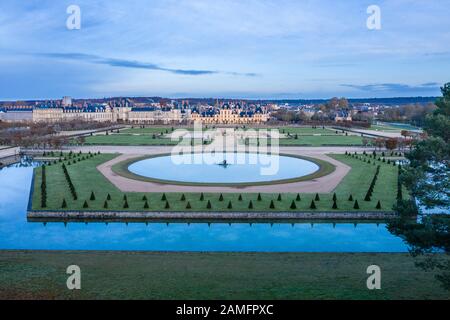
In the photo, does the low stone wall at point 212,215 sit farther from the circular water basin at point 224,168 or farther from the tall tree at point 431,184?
the tall tree at point 431,184

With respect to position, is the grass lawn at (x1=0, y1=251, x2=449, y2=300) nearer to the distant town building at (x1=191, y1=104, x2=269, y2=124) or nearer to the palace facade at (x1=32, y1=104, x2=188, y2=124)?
the distant town building at (x1=191, y1=104, x2=269, y2=124)

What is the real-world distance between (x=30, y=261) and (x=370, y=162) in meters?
28.6

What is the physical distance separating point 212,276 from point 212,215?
7896 mm

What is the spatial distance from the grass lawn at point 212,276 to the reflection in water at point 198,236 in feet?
6.32

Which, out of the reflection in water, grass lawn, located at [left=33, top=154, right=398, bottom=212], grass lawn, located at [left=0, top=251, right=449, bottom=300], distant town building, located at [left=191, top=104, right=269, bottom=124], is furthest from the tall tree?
distant town building, located at [left=191, top=104, right=269, bottom=124]

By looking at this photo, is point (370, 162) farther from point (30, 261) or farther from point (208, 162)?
point (30, 261)

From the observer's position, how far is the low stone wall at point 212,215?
66.7ft

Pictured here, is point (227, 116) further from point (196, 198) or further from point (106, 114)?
point (196, 198)

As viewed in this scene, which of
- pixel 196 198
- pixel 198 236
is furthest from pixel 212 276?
pixel 196 198

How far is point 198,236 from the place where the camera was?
59.1 feet

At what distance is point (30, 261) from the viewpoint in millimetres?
13859

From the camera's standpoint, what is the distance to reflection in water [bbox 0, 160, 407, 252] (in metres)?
16.8

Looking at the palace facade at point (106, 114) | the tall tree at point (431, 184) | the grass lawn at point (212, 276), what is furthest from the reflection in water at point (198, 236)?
the palace facade at point (106, 114)
